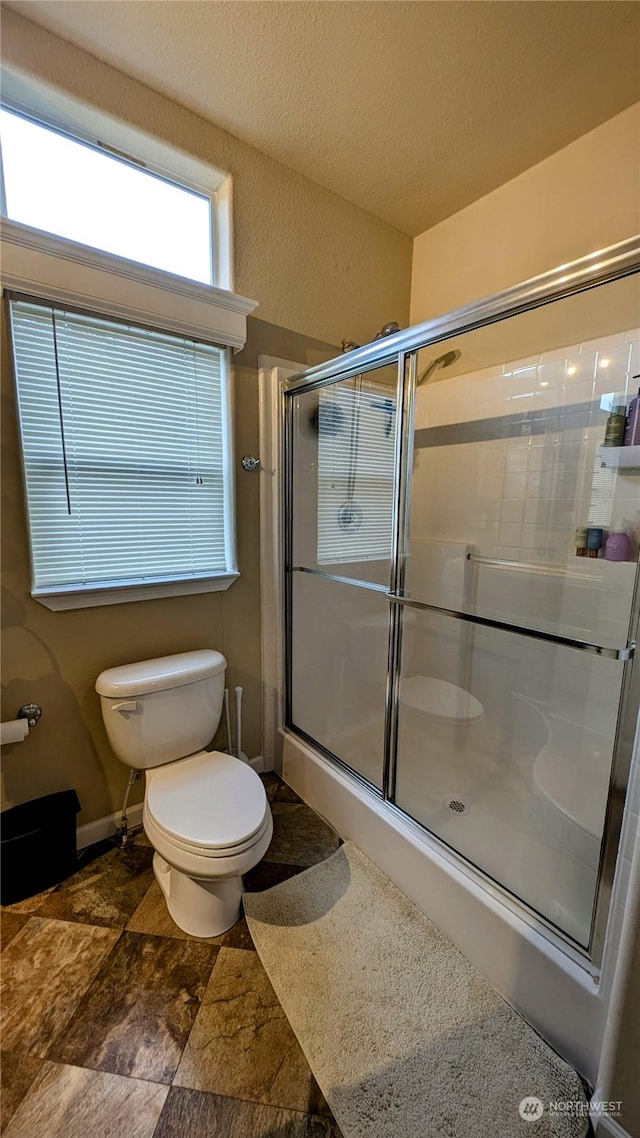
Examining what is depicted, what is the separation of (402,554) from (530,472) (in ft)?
2.17

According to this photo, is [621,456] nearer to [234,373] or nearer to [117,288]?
[234,373]

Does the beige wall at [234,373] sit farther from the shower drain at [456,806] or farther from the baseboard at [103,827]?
the shower drain at [456,806]

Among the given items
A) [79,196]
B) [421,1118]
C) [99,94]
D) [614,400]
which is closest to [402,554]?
[614,400]

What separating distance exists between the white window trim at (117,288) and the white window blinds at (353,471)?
510 millimetres

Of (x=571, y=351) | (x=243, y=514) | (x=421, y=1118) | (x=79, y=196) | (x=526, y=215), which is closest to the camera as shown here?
(x=421, y=1118)

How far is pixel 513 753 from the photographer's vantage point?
180 cm

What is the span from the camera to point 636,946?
33.1 inches

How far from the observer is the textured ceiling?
3.95ft

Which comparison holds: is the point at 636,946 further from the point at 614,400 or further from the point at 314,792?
the point at 614,400

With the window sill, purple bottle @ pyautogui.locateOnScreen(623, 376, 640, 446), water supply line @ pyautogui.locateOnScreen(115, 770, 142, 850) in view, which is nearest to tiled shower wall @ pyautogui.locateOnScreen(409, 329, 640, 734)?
purple bottle @ pyautogui.locateOnScreen(623, 376, 640, 446)

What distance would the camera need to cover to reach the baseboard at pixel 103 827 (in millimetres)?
1619

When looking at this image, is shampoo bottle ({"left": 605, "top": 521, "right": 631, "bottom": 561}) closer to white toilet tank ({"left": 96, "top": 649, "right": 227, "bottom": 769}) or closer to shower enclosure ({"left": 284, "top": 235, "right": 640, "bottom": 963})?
shower enclosure ({"left": 284, "top": 235, "right": 640, "bottom": 963})

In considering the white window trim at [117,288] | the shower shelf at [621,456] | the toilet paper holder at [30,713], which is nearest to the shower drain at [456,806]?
the shower shelf at [621,456]

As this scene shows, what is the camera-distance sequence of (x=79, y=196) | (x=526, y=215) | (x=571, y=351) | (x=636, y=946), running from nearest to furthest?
(x=636, y=946)
(x=79, y=196)
(x=571, y=351)
(x=526, y=215)
